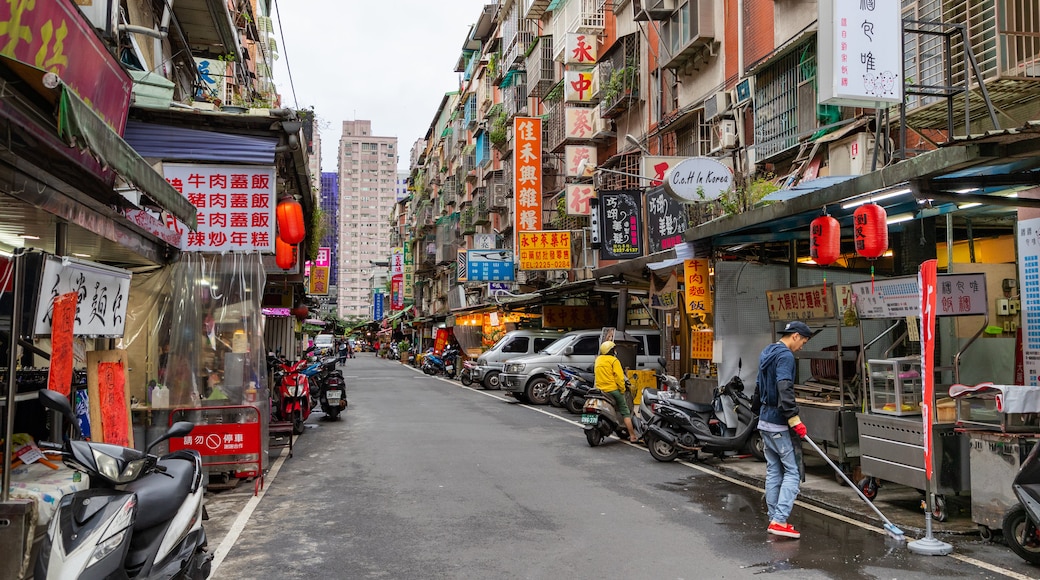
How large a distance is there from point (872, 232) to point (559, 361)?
13.2 metres

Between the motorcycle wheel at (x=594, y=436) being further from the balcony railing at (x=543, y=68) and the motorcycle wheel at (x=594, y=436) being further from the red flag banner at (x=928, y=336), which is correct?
the balcony railing at (x=543, y=68)

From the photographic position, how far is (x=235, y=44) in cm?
1691

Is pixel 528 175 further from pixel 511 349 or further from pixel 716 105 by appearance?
pixel 716 105

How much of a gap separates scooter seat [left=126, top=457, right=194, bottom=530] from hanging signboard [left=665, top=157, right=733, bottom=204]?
10272mm

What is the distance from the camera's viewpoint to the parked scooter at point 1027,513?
19.3ft

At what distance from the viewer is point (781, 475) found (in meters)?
7.27

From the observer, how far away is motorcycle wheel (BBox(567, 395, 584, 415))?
17.7 metres

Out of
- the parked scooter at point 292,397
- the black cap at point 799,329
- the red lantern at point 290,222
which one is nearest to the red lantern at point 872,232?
the black cap at point 799,329

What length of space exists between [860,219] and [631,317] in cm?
1786

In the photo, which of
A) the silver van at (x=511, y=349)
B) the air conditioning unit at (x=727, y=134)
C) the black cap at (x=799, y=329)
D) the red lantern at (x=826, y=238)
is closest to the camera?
the black cap at (x=799, y=329)

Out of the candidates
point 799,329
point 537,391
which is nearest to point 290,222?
point 799,329

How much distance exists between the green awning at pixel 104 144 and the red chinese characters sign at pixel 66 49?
46cm

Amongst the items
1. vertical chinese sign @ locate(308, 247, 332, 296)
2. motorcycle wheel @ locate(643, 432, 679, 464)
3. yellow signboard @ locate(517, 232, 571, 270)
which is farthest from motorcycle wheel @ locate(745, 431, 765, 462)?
vertical chinese sign @ locate(308, 247, 332, 296)

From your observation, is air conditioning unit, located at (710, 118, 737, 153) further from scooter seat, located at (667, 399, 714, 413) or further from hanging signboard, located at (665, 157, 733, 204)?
scooter seat, located at (667, 399, 714, 413)
